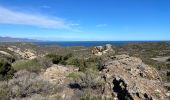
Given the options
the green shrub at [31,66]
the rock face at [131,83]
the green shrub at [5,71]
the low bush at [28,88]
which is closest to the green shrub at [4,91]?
the low bush at [28,88]

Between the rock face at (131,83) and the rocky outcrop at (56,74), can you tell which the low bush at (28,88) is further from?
the rock face at (131,83)

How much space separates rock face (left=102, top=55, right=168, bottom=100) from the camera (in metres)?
8.17

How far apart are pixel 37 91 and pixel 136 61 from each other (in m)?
5.01

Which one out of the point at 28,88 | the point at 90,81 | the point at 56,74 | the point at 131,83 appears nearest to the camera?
the point at 131,83

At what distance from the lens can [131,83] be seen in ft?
28.7

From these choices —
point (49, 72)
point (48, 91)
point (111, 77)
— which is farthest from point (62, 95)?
point (49, 72)

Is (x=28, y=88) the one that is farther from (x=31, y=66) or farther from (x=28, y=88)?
(x=31, y=66)

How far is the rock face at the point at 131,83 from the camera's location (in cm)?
817

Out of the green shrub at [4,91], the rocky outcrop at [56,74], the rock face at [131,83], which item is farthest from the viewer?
the rocky outcrop at [56,74]

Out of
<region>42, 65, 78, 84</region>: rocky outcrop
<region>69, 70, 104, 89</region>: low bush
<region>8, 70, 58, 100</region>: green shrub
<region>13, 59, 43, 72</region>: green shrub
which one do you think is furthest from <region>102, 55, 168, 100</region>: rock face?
<region>13, 59, 43, 72</region>: green shrub

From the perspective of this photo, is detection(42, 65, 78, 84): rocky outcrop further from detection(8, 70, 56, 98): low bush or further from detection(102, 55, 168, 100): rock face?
detection(102, 55, 168, 100): rock face

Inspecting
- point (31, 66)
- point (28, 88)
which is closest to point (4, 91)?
point (28, 88)

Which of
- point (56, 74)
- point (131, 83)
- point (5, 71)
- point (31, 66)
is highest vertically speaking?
point (131, 83)

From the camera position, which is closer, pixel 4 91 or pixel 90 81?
pixel 4 91
